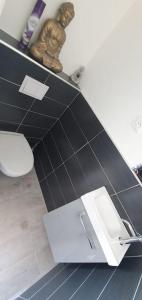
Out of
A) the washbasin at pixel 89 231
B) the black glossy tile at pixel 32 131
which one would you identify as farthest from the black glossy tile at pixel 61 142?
the washbasin at pixel 89 231

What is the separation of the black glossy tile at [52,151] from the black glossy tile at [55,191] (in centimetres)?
13

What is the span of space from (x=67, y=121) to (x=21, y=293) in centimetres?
144

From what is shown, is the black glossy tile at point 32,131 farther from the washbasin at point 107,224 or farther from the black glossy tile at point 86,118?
the washbasin at point 107,224

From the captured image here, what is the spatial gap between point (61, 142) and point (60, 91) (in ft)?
1.63

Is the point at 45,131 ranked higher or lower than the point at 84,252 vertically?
lower

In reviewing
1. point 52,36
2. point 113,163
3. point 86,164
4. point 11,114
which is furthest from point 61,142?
point 52,36

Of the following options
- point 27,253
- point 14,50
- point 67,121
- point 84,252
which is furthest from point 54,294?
point 14,50

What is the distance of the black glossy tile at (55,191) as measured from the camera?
1744 millimetres

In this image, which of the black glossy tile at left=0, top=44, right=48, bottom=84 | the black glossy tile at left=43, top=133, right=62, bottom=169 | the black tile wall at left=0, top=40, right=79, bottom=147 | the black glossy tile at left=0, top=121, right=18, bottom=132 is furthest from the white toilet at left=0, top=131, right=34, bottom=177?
the black glossy tile at left=0, top=44, right=48, bottom=84

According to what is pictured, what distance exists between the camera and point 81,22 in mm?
1396

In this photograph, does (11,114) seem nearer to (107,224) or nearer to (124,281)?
(107,224)

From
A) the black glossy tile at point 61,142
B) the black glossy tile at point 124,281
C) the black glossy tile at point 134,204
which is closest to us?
the black glossy tile at point 124,281

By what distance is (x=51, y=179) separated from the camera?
1895 mm

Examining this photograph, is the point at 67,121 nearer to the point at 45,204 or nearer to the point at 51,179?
the point at 51,179
